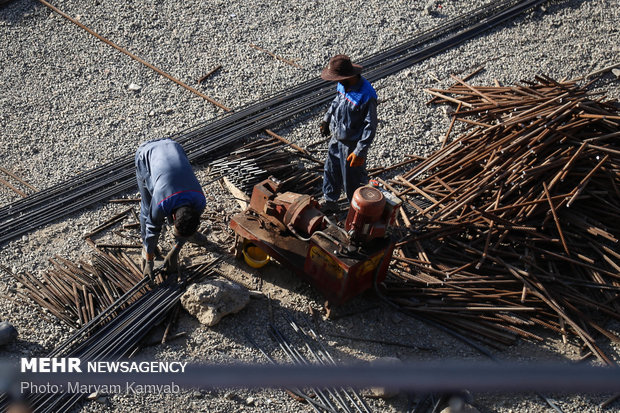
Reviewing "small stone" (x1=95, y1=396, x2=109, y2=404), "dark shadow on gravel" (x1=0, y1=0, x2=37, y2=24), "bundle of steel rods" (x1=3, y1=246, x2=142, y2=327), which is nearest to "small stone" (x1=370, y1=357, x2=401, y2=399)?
"small stone" (x1=95, y1=396, x2=109, y2=404)

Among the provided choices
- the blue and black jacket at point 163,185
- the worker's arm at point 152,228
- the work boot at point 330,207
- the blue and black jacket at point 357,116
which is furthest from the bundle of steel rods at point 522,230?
the worker's arm at point 152,228

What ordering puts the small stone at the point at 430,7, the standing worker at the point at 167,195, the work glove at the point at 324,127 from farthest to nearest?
the small stone at the point at 430,7 < the work glove at the point at 324,127 < the standing worker at the point at 167,195

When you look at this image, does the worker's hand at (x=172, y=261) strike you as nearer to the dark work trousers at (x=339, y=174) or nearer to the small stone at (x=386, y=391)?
the dark work trousers at (x=339, y=174)

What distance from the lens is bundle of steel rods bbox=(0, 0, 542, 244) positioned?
762 centimetres

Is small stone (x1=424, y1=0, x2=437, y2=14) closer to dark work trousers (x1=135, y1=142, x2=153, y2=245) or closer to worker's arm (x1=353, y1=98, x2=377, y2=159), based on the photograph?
worker's arm (x1=353, y1=98, x2=377, y2=159)

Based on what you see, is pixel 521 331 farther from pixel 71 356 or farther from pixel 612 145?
pixel 71 356

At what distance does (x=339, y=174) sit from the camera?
7621 mm

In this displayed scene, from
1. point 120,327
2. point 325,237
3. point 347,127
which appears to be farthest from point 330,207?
point 120,327

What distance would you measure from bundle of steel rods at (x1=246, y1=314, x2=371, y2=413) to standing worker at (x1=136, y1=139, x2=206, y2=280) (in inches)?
52.2

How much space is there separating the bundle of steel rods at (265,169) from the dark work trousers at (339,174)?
43 cm

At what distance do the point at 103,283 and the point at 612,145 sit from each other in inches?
247

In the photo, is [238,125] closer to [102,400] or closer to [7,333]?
[7,333]

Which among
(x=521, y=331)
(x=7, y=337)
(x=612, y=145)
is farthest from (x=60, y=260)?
(x=612, y=145)

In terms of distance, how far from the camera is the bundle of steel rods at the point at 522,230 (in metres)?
6.55
